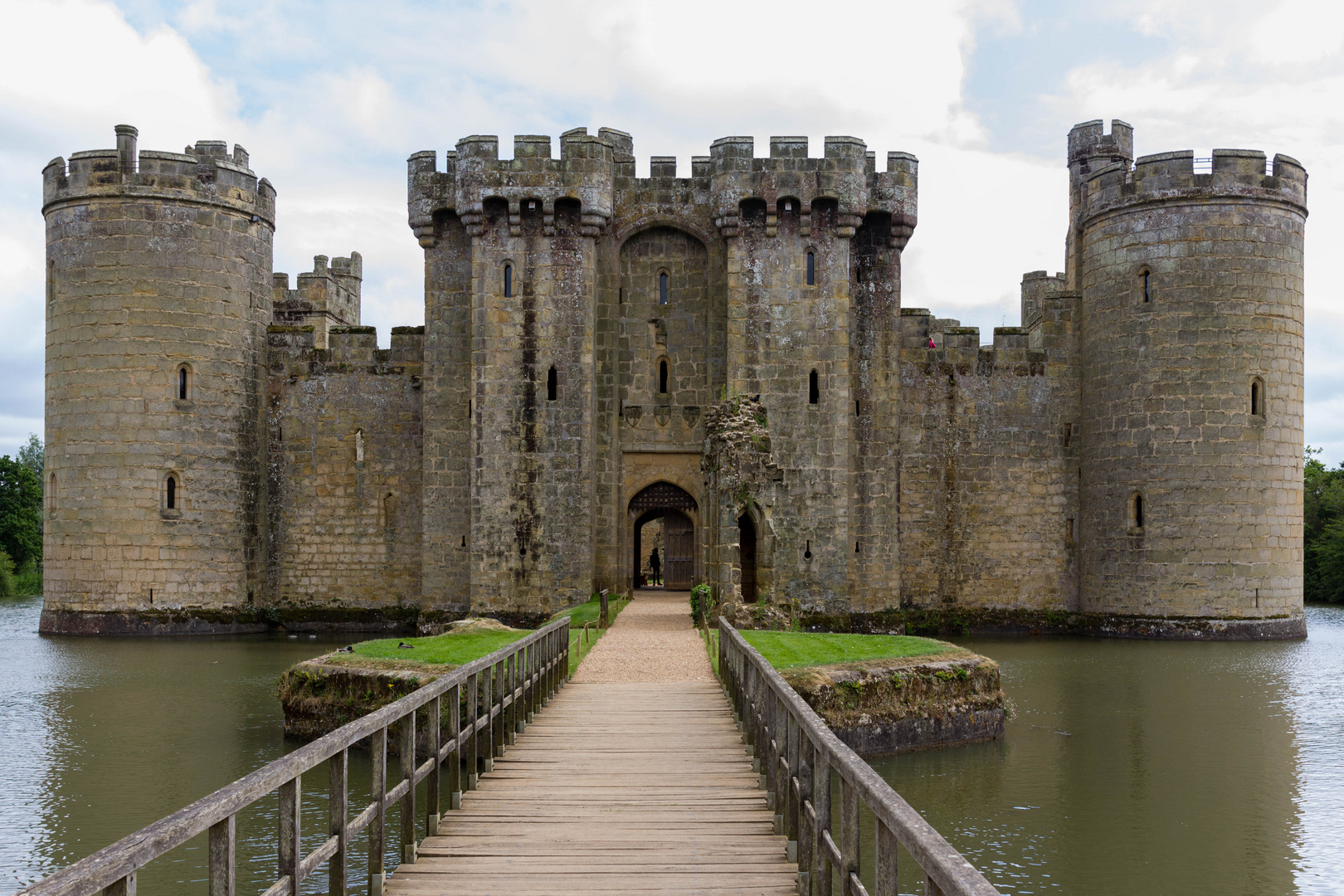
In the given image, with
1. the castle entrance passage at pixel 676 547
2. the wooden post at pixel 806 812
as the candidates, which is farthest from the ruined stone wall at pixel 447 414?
the wooden post at pixel 806 812

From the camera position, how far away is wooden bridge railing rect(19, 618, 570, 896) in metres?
3.53

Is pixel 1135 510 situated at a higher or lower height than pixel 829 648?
higher

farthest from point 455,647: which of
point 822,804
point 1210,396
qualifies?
point 1210,396

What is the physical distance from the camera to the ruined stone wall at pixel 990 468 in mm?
27656

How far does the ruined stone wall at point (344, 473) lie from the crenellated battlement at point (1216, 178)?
653 inches

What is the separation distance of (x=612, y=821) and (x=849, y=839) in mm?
2624

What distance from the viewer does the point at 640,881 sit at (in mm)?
6199

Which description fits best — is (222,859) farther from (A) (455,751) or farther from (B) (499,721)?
(B) (499,721)

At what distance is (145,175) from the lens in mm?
25844

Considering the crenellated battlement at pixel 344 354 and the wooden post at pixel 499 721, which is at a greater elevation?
the crenellated battlement at pixel 344 354

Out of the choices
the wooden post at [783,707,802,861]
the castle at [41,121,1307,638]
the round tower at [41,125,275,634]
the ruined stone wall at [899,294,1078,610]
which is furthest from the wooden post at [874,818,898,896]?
the round tower at [41,125,275,634]

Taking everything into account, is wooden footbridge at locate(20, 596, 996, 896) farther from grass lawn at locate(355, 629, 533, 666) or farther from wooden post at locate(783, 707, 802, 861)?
grass lawn at locate(355, 629, 533, 666)

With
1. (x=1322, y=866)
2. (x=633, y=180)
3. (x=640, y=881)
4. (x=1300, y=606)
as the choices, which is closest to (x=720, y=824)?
(x=640, y=881)

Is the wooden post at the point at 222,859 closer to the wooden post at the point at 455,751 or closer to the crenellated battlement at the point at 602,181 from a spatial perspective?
the wooden post at the point at 455,751
